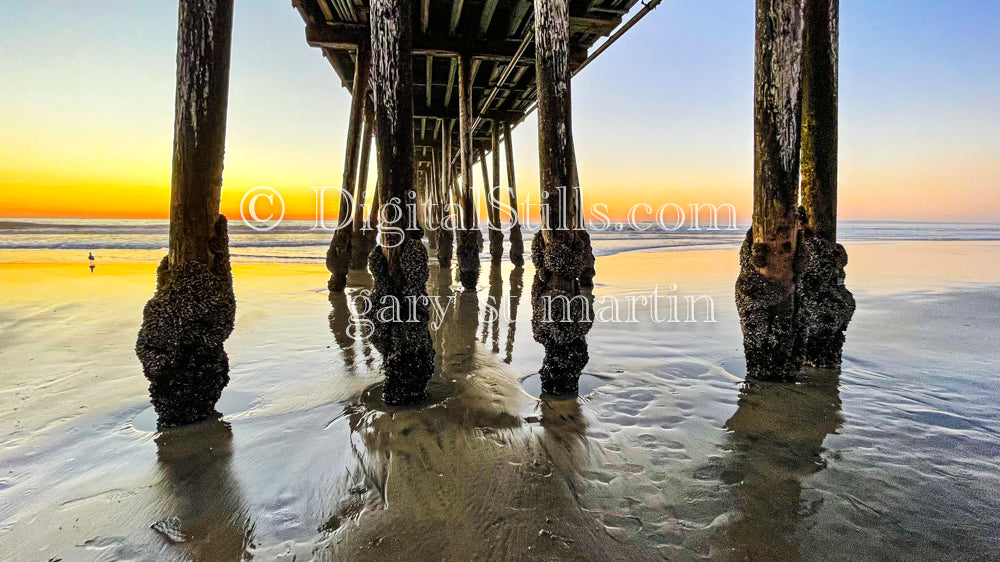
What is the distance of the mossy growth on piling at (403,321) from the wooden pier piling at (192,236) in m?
0.94

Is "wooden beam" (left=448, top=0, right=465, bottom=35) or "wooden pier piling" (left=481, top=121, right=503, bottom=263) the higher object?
"wooden beam" (left=448, top=0, right=465, bottom=35)

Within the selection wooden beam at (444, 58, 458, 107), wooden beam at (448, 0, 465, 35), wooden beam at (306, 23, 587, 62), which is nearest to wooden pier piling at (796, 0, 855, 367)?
wooden beam at (306, 23, 587, 62)

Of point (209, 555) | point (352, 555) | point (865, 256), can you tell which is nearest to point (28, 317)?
point (209, 555)

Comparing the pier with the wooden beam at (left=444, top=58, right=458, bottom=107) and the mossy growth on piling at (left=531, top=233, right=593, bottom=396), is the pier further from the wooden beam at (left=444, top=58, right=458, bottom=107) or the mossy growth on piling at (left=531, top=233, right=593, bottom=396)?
the wooden beam at (left=444, top=58, right=458, bottom=107)

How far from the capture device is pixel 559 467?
7.37 ft

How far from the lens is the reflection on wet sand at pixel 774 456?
5.63 ft

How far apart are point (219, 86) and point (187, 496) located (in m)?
2.20

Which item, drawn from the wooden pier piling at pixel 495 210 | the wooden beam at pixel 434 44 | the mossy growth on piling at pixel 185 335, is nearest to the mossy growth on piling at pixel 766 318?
the mossy growth on piling at pixel 185 335

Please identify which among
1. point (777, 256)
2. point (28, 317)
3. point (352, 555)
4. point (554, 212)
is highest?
point (554, 212)

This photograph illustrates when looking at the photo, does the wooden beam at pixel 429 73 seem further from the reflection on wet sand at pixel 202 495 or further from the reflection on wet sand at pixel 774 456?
the reflection on wet sand at pixel 774 456

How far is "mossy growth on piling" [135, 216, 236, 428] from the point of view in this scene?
8.74 ft

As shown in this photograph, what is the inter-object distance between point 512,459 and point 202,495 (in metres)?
1.41

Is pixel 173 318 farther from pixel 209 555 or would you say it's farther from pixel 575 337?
pixel 575 337

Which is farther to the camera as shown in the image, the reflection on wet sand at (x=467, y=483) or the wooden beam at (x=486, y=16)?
the wooden beam at (x=486, y=16)
